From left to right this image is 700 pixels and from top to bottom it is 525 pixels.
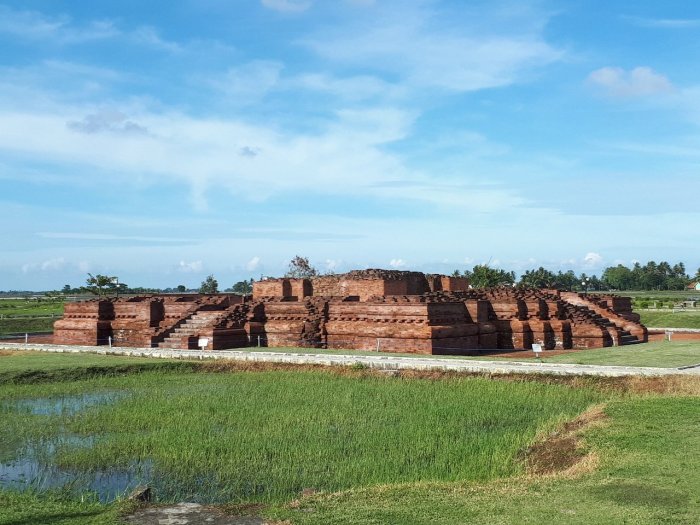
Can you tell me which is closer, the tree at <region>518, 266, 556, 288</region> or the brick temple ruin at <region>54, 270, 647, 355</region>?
the brick temple ruin at <region>54, 270, 647, 355</region>

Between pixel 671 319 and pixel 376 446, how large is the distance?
104 feet

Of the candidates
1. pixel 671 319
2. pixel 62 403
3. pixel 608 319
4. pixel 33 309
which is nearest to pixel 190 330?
pixel 62 403

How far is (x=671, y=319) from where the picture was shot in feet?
123

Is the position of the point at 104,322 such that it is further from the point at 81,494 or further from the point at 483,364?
the point at 81,494

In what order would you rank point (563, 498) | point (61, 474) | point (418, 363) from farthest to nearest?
1. point (418, 363)
2. point (61, 474)
3. point (563, 498)

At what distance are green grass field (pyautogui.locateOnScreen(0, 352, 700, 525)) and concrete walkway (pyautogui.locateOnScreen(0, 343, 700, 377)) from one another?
99 centimetres

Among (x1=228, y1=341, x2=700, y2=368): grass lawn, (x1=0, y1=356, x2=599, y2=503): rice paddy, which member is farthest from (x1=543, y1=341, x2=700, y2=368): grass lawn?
(x1=0, y1=356, x2=599, y2=503): rice paddy

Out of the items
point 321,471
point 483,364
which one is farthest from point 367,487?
point 483,364

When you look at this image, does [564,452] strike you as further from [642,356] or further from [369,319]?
[369,319]

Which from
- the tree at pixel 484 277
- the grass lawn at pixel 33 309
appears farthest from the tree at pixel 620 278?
the grass lawn at pixel 33 309

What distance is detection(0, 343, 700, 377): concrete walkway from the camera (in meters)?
16.2

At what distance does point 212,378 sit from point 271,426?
6.87m

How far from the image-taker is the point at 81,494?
8.21 meters

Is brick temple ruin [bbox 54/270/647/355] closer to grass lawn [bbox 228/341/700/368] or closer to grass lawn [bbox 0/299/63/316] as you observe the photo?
grass lawn [bbox 228/341/700/368]
